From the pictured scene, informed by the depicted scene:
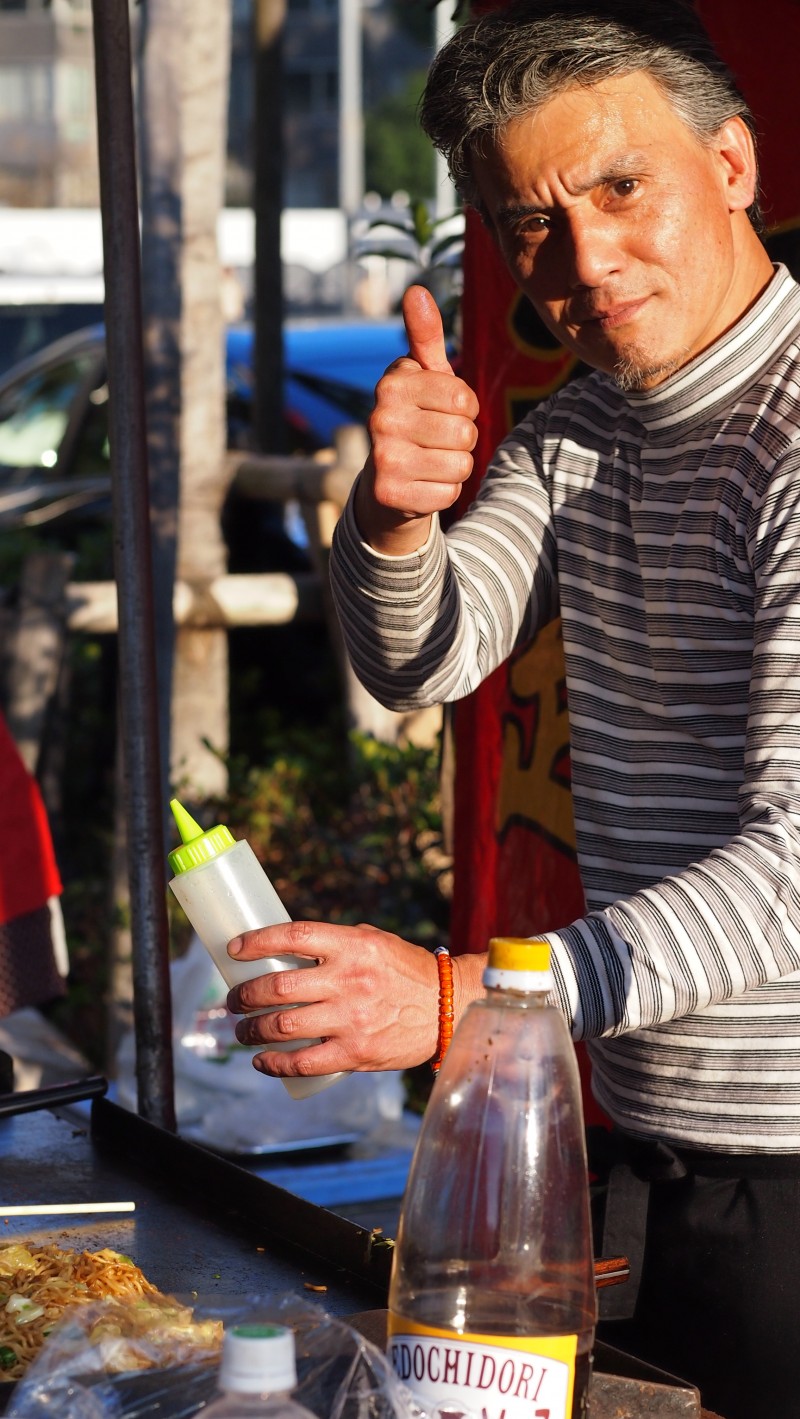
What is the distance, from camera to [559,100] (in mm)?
1642

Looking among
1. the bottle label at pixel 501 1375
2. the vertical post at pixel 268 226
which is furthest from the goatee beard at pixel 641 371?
the vertical post at pixel 268 226

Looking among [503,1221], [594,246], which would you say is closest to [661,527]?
[594,246]

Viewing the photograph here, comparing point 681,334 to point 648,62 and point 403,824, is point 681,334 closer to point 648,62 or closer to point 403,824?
point 648,62

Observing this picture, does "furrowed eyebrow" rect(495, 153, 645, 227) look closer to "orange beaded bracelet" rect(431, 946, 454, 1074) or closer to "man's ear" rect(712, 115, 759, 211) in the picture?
"man's ear" rect(712, 115, 759, 211)

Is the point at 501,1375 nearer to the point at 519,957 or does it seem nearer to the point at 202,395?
the point at 519,957

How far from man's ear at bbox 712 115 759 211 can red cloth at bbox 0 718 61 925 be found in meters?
2.01

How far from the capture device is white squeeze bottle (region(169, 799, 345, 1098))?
1.35 m

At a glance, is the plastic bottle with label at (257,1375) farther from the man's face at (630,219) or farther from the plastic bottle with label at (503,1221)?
the man's face at (630,219)

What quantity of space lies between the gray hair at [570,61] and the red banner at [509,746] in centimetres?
117

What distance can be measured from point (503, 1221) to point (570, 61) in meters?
1.13

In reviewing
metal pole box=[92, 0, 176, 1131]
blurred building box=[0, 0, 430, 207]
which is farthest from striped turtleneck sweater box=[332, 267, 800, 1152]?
blurred building box=[0, 0, 430, 207]

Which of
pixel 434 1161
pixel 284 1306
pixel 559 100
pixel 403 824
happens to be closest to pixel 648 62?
pixel 559 100

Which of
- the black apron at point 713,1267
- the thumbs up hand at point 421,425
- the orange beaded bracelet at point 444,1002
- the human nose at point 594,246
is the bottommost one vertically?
the black apron at point 713,1267

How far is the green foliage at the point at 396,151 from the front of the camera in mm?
36562
